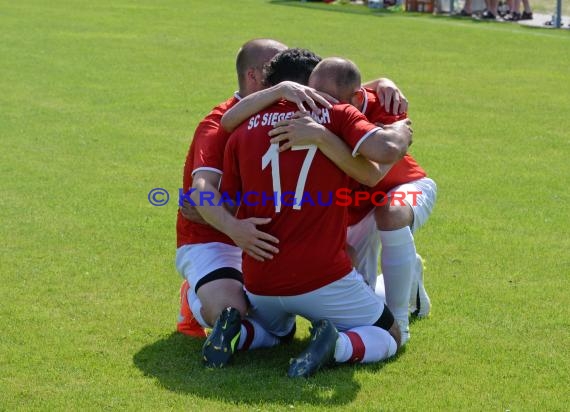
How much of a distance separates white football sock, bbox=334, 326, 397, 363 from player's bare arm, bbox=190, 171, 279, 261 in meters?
0.60

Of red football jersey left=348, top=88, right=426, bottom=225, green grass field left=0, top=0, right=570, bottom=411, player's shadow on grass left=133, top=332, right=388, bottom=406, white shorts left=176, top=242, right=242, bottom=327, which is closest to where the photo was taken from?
player's shadow on grass left=133, top=332, right=388, bottom=406

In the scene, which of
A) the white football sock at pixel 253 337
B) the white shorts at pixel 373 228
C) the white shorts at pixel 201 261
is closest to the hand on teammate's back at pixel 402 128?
the white shorts at pixel 373 228

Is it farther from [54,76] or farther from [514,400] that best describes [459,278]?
[54,76]

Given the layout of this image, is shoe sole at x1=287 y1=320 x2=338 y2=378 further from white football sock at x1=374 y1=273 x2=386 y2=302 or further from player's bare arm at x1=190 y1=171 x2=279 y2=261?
white football sock at x1=374 y1=273 x2=386 y2=302

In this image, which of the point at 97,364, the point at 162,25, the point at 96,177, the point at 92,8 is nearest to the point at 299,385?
the point at 97,364

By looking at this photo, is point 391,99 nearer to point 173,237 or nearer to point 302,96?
point 302,96

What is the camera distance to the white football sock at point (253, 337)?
602 cm

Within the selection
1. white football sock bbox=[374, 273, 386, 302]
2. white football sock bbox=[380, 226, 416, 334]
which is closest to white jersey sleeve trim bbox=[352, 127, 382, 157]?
white football sock bbox=[380, 226, 416, 334]

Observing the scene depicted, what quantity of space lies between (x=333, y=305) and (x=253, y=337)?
541 millimetres

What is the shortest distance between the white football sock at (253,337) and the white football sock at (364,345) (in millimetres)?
513

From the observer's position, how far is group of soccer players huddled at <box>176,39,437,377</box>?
222 inches

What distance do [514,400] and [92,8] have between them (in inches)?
903

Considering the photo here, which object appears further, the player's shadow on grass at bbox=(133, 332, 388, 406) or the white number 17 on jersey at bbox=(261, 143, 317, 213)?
the white number 17 on jersey at bbox=(261, 143, 317, 213)
